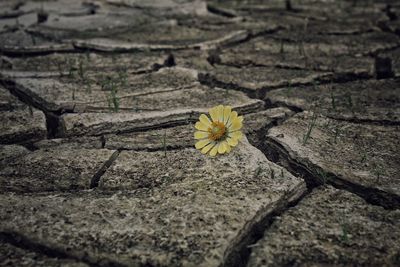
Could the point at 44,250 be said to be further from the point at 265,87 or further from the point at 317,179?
the point at 265,87

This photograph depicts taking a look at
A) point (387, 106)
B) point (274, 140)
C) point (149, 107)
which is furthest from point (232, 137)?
point (387, 106)

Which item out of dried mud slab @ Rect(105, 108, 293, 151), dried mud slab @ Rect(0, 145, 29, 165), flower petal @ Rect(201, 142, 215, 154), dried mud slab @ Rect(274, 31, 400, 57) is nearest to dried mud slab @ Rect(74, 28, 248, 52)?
dried mud slab @ Rect(274, 31, 400, 57)

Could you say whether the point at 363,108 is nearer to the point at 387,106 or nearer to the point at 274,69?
the point at 387,106

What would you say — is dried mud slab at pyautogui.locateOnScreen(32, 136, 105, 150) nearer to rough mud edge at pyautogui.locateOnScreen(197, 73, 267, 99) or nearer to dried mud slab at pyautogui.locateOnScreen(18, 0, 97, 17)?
rough mud edge at pyautogui.locateOnScreen(197, 73, 267, 99)

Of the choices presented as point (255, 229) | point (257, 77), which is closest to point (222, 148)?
point (255, 229)

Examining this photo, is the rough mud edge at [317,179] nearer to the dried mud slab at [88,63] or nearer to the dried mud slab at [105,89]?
the dried mud slab at [105,89]

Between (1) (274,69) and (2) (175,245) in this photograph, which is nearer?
(2) (175,245)
